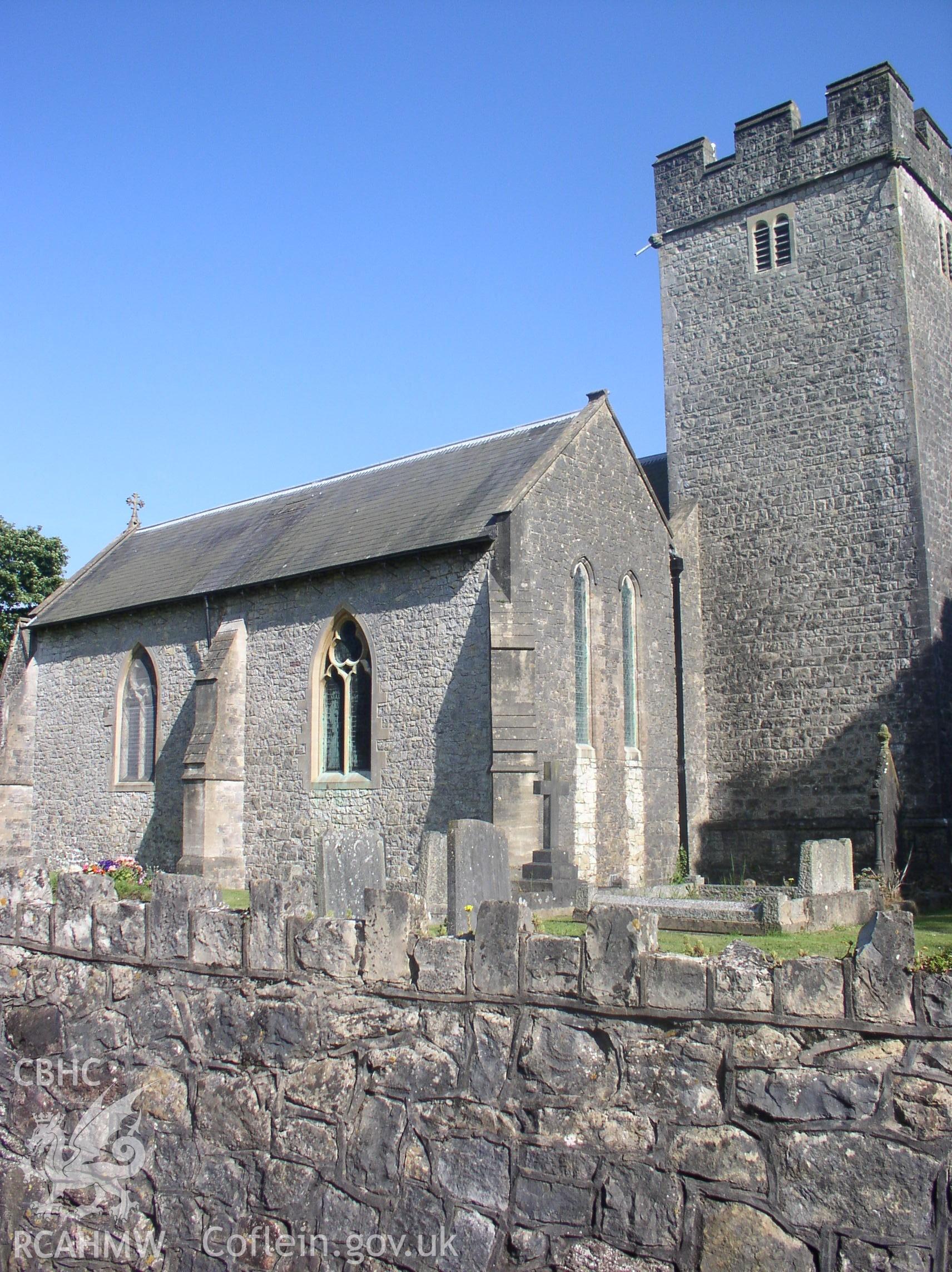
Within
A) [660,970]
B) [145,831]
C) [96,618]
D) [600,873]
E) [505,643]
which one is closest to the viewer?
[660,970]

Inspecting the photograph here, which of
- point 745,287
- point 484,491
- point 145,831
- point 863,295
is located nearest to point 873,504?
point 863,295

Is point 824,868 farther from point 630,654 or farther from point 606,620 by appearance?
point 630,654

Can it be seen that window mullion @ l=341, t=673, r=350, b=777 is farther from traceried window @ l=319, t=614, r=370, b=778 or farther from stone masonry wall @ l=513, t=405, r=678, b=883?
stone masonry wall @ l=513, t=405, r=678, b=883

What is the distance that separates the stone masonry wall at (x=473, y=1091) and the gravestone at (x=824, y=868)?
7.79m

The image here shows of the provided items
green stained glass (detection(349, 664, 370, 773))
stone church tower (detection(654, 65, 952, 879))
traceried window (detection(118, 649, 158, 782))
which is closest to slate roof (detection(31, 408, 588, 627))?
traceried window (detection(118, 649, 158, 782))

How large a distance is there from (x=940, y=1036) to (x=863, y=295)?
1926 cm

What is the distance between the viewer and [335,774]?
19234 millimetres

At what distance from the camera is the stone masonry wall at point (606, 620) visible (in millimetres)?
17625

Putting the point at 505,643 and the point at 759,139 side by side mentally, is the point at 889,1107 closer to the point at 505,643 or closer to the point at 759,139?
the point at 505,643

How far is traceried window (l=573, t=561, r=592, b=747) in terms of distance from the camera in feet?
60.6

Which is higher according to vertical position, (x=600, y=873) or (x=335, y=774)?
(x=335, y=774)

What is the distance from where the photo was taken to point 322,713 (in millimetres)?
19672

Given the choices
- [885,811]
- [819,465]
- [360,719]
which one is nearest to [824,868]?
[885,811]

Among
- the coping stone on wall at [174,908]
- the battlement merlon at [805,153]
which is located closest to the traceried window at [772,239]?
the battlement merlon at [805,153]
